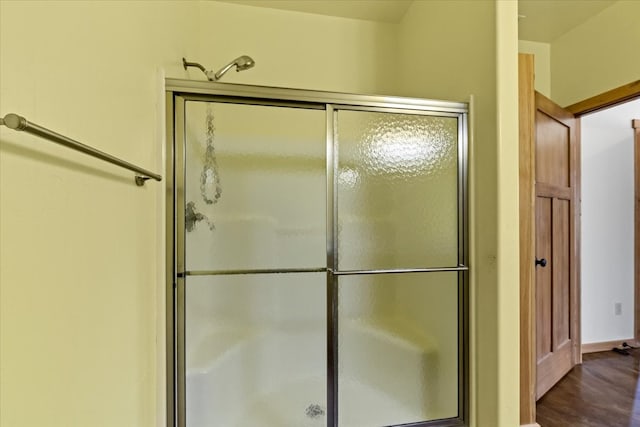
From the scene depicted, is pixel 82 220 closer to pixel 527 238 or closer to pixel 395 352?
pixel 395 352

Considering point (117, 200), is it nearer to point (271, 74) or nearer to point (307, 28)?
point (271, 74)

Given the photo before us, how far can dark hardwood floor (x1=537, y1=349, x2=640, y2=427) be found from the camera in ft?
6.44

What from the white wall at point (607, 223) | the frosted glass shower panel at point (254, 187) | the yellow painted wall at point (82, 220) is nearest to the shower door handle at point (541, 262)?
the white wall at point (607, 223)

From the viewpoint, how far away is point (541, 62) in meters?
2.63

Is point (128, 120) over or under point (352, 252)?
over

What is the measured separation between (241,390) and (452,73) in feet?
6.46

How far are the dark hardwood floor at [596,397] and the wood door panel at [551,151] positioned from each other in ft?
4.67

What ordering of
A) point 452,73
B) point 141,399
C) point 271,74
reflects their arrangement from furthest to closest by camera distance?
point 271,74 → point 452,73 → point 141,399

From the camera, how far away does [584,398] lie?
7.14ft

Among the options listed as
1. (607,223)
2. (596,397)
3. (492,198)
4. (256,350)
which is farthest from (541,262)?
(256,350)

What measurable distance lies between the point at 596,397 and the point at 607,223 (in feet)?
5.10

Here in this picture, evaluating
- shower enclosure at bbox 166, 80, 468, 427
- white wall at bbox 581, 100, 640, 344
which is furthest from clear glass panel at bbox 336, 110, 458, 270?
white wall at bbox 581, 100, 640, 344

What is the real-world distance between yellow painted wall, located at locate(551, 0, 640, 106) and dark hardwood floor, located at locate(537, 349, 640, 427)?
204 centimetres

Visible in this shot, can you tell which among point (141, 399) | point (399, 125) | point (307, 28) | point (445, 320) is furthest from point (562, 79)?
point (141, 399)
